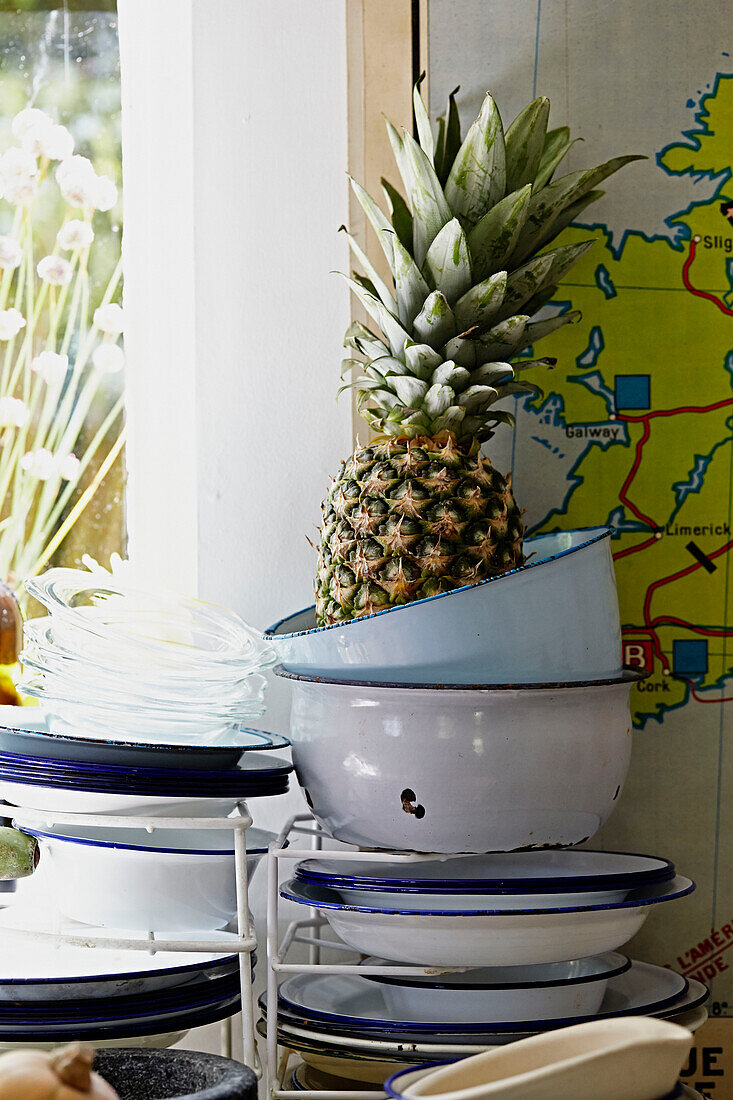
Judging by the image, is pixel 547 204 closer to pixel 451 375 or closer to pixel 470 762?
pixel 451 375

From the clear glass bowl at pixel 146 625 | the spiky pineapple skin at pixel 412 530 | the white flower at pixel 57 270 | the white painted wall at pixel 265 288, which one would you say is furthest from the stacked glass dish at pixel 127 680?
the white flower at pixel 57 270

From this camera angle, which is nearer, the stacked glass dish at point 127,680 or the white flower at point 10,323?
the stacked glass dish at point 127,680

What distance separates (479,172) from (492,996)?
2.36 ft

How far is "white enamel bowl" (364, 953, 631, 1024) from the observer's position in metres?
0.81

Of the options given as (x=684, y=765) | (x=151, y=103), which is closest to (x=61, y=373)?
(x=151, y=103)

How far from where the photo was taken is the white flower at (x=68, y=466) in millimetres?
1293

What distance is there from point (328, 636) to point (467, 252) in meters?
0.36

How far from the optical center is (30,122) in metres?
1.30

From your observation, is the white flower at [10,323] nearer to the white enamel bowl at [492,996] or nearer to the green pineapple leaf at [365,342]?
the green pineapple leaf at [365,342]

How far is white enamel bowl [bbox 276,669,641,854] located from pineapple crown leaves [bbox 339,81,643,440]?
0.89 feet

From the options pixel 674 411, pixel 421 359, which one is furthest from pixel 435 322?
pixel 674 411

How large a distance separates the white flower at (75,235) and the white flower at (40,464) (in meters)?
0.27

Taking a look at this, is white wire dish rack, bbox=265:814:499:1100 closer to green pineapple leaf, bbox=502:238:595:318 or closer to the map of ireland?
the map of ireland

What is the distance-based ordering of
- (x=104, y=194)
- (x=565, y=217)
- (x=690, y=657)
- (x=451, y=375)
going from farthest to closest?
1. (x=104, y=194)
2. (x=690, y=657)
3. (x=565, y=217)
4. (x=451, y=375)
